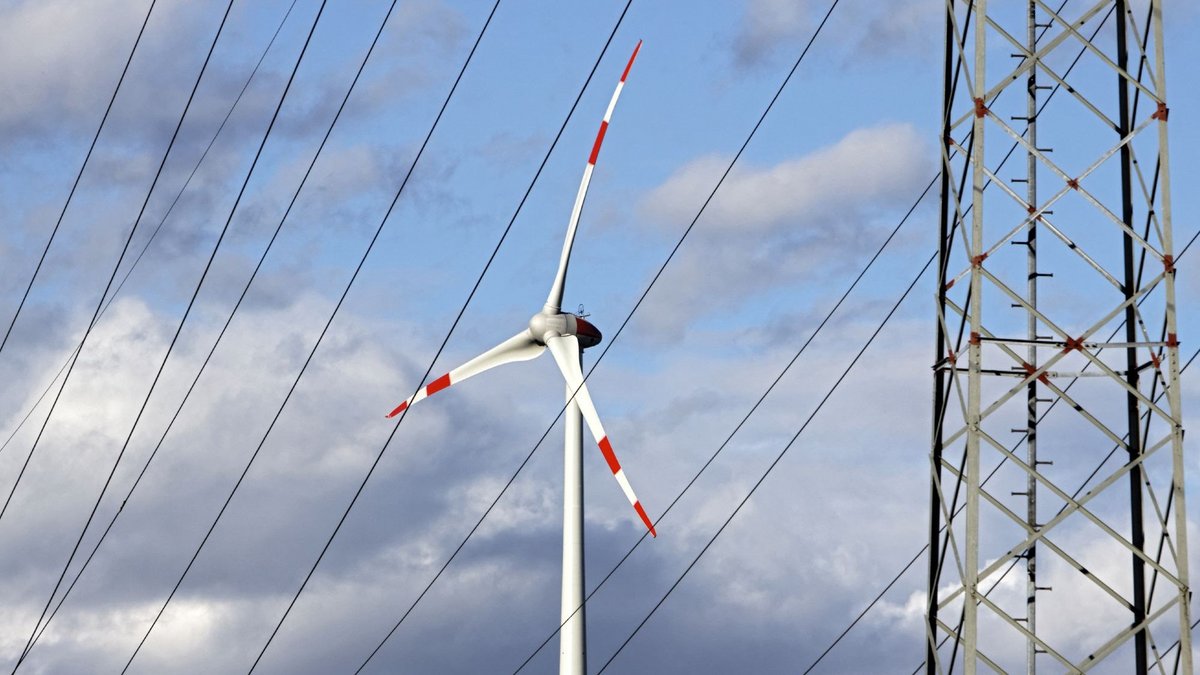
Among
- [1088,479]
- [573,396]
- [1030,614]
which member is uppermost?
[573,396]

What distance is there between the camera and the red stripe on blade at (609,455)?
6481cm

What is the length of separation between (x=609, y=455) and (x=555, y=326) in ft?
17.2

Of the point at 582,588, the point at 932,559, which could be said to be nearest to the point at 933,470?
the point at 932,559

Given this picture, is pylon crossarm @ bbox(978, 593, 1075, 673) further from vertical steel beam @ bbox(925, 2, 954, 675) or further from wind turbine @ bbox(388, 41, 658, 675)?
wind turbine @ bbox(388, 41, 658, 675)

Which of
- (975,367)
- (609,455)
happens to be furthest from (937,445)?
(609,455)

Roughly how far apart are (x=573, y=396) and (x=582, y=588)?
6.30 meters

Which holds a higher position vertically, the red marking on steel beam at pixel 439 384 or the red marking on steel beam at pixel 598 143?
the red marking on steel beam at pixel 598 143

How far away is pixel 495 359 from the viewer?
223 feet

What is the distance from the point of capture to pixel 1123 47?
128 feet

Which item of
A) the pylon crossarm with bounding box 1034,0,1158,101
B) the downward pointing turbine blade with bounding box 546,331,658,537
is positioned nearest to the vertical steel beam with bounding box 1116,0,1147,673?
the pylon crossarm with bounding box 1034,0,1158,101

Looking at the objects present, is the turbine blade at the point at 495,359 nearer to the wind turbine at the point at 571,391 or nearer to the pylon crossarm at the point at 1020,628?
the wind turbine at the point at 571,391

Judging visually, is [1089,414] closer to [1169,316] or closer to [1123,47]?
[1169,316]

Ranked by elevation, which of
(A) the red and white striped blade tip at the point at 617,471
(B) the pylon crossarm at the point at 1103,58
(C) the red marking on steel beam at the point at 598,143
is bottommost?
(B) the pylon crossarm at the point at 1103,58

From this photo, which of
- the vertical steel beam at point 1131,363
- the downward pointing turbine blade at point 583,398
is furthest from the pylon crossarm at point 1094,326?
the downward pointing turbine blade at point 583,398
